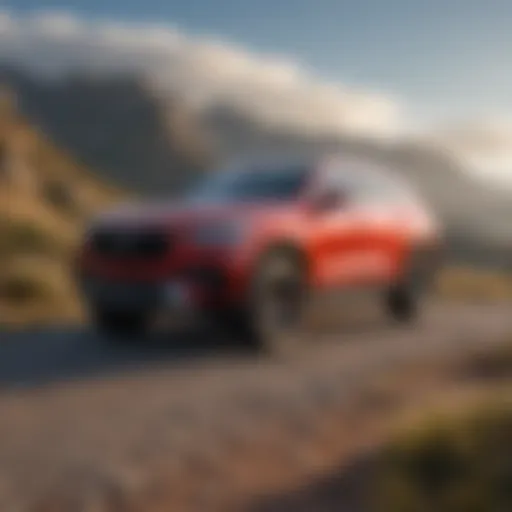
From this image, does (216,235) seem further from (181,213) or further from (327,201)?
(327,201)

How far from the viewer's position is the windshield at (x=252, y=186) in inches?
398

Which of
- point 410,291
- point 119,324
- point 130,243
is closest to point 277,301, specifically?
point 130,243

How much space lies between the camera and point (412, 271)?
11766 millimetres

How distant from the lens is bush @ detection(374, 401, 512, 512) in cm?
513

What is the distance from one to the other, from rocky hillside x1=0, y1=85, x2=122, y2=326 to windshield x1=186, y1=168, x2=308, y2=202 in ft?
8.72

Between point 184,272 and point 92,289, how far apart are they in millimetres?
1059

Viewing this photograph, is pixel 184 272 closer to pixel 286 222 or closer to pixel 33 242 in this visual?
pixel 286 222

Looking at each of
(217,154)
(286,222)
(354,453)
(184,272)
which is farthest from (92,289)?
(217,154)

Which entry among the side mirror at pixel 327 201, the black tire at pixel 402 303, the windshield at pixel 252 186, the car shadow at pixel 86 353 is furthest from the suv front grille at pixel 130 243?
the black tire at pixel 402 303

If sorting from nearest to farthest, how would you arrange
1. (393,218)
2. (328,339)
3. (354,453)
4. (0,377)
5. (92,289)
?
(354,453)
(0,377)
(92,289)
(328,339)
(393,218)

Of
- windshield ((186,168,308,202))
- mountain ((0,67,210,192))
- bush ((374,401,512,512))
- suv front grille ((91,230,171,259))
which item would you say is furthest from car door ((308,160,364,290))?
mountain ((0,67,210,192))

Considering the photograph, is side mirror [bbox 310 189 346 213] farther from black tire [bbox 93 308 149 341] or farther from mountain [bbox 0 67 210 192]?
mountain [bbox 0 67 210 192]

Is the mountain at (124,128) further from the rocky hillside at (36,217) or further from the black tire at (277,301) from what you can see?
the black tire at (277,301)

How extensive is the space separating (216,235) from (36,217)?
11115 millimetres
